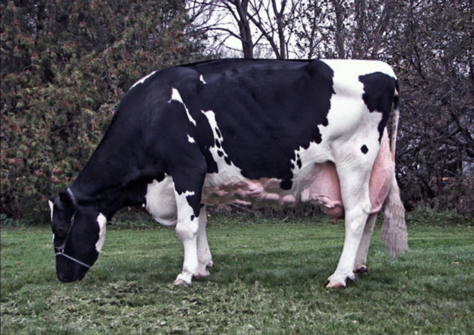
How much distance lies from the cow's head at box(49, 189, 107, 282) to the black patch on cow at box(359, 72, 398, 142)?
336 centimetres

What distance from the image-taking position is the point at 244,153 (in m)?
5.89

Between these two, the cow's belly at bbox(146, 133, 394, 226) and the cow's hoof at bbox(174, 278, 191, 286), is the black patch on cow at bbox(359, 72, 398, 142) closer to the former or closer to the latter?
the cow's belly at bbox(146, 133, 394, 226)

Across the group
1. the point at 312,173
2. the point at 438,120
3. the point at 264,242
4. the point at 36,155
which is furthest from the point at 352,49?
the point at 312,173

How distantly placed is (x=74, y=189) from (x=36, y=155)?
1066cm

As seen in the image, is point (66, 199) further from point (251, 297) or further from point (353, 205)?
point (353, 205)

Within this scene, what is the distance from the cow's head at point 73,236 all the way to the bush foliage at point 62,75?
9.89 meters

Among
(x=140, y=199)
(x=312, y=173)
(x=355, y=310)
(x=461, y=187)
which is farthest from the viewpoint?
(x=461, y=187)

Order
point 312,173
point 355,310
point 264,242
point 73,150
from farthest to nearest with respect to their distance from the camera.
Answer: point 73,150, point 264,242, point 312,173, point 355,310

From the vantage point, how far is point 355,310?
450cm

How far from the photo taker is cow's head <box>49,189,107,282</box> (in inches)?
246

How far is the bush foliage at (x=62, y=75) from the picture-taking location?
640 inches

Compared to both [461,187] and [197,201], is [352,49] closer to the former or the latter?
[461,187]

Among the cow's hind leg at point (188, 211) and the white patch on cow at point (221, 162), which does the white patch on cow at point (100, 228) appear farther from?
the white patch on cow at point (221, 162)

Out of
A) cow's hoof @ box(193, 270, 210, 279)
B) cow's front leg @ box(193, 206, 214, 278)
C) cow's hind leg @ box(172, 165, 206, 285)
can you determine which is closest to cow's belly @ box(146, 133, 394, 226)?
cow's hind leg @ box(172, 165, 206, 285)
